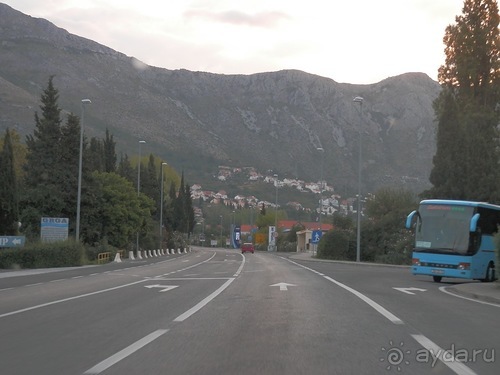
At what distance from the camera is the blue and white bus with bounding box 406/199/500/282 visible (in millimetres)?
30719

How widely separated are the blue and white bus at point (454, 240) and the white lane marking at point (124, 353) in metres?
19.8

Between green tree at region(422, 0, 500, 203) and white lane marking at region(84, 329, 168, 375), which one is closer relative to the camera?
white lane marking at region(84, 329, 168, 375)

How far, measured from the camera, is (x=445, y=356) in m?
10.7

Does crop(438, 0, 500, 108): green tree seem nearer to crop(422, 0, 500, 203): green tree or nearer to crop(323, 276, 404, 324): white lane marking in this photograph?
crop(422, 0, 500, 203): green tree

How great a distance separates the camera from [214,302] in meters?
19.3

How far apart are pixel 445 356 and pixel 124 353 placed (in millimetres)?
4536

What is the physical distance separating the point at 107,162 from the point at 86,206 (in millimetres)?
28400

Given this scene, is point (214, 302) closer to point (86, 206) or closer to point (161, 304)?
point (161, 304)

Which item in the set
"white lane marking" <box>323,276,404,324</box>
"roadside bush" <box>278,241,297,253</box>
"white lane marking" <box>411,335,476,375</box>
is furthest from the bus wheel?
"roadside bush" <box>278,241,297,253</box>

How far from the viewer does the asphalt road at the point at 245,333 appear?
392 inches

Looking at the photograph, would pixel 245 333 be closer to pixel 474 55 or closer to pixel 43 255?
pixel 43 255

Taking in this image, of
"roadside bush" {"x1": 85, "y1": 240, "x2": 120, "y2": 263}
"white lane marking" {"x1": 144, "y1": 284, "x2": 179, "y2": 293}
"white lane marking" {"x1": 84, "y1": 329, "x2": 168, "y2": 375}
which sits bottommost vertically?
"roadside bush" {"x1": 85, "y1": 240, "x2": 120, "y2": 263}

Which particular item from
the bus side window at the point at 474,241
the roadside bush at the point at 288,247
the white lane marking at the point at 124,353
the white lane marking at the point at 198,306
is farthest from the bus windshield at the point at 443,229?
the roadside bush at the point at 288,247

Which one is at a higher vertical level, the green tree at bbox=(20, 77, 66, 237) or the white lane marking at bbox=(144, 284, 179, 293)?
the green tree at bbox=(20, 77, 66, 237)
